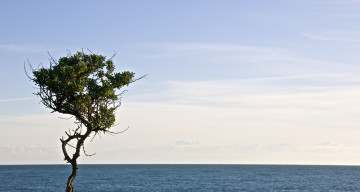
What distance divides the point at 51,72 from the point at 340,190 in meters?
88.7

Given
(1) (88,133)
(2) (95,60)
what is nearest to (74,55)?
(2) (95,60)

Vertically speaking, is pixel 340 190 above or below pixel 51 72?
below

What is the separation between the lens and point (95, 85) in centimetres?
2145

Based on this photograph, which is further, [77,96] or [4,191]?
[4,191]

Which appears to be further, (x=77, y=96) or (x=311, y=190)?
(x=311, y=190)

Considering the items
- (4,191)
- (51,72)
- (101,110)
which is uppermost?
(51,72)

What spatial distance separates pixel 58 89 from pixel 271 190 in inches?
3092

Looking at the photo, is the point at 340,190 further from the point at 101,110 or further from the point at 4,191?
the point at 101,110

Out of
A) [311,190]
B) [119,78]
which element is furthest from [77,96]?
[311,190]

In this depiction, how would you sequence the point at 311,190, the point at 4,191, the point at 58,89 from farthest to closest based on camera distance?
the point at 311,190 → the point at 4,191 → the point at 58,89

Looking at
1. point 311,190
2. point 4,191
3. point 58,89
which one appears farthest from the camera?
point 311,190

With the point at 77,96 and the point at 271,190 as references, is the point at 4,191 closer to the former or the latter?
the point at 271,190

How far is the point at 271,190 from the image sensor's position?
302 ft

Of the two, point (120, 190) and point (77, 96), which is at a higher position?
point (77, 96)
